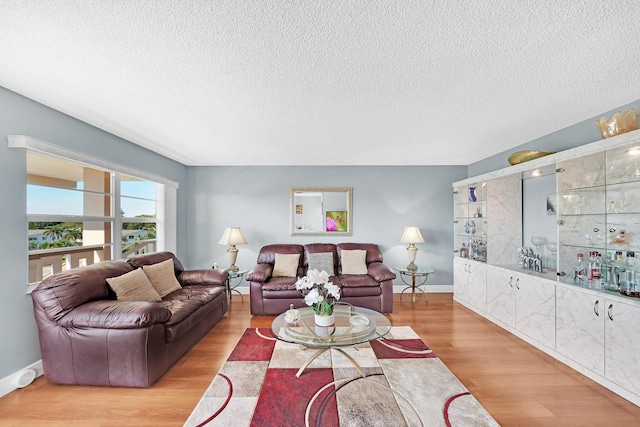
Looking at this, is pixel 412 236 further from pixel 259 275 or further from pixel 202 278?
pixel 202 278

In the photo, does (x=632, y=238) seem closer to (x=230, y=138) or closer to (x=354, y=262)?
(x=354, y=262)

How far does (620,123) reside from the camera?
2.20 m

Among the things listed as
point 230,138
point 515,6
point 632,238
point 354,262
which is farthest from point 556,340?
point 230,138

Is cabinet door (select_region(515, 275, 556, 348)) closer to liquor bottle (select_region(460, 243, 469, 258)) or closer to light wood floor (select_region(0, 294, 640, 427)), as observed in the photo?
light wood floor (select_region(0, 294, 640, 427))

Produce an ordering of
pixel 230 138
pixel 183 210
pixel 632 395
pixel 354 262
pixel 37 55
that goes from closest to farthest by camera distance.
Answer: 1. pixel 37 55
2. pixel 632 395
3. pixel 230 138
4. pixel 354 262
5. pixel 183 210

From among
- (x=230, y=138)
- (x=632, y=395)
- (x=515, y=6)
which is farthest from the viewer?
(x=230, y=138)

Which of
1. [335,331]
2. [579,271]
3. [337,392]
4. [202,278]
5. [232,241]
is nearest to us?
[337,392]

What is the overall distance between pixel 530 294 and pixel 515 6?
2.86 m

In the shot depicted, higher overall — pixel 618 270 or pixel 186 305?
pixel 618 270

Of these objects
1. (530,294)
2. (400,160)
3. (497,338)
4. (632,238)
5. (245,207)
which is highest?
(400,160)

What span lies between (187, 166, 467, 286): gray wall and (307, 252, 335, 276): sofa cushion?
611 millimetres

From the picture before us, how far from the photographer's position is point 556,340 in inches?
103

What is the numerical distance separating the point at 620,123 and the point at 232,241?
15.3 feet

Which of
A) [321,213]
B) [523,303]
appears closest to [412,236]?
[321,213]
